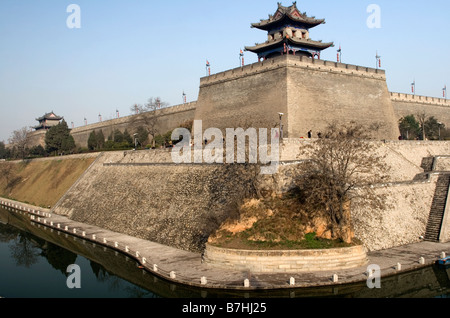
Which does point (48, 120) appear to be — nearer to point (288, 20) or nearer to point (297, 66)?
point (288, 20)

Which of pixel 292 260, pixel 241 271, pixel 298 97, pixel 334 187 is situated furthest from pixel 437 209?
pixel 241 271

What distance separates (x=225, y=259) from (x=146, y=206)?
1012 centimetres

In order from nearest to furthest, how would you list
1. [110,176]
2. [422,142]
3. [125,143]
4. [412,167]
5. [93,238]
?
[93,238], [412,167], [422,142], [110,176], [125,143]

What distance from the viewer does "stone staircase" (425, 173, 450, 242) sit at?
2147 cm

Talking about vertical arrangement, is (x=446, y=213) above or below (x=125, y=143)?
below

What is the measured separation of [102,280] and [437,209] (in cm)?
1681

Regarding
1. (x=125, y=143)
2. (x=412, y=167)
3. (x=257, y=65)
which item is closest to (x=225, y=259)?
(x=412, y=167)

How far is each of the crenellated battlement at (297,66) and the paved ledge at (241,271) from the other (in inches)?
581

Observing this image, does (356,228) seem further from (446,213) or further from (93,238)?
(93,238)

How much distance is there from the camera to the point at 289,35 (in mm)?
33781

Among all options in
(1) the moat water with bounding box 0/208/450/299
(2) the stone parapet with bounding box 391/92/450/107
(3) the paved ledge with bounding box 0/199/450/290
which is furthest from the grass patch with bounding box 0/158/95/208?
(2) the stone parapet with bounding box 391/92/450/107

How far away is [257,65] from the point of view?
1246 inches

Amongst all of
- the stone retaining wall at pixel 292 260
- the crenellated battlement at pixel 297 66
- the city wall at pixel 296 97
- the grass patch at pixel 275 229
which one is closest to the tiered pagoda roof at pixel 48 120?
the city wall at pixel 296 97
